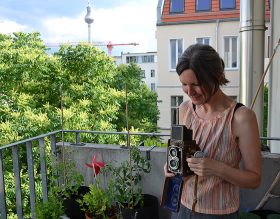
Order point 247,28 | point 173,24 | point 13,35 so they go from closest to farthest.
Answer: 1. point 247,28
2. point 13,35
3. point 173,24

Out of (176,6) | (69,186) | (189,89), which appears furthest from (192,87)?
(176,6)

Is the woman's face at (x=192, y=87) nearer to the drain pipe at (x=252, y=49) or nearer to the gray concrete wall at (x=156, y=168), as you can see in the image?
the gray concrete wall at (x=156, y=168)

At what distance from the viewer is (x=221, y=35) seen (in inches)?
535

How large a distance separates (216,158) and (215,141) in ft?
0.18

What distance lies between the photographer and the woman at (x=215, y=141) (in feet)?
3.11

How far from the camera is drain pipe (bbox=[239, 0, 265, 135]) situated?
2730 mm

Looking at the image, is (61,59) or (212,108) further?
(61,59)

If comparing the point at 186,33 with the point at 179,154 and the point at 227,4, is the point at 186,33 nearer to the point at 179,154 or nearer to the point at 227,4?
the point at 227,4

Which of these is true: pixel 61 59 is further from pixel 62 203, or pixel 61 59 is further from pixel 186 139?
pixel 186 139

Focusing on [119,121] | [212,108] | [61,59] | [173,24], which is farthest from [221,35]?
[212,108]

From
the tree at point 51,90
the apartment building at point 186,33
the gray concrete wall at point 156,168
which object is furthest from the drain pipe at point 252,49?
the apartment building at point 186,33

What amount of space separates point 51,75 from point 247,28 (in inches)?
214

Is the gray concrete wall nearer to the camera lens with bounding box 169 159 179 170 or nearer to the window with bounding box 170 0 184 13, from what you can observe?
the camera lens with bounding box 169 159 179 170

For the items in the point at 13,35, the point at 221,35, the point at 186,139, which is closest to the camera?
the point at 186,139
